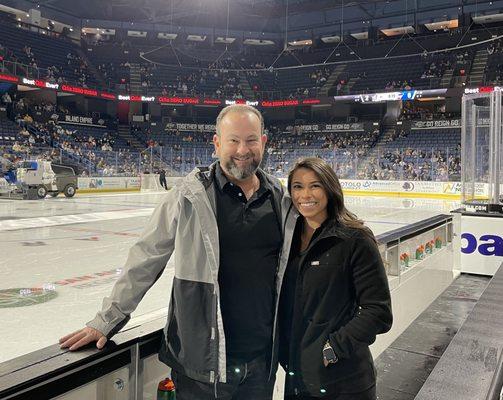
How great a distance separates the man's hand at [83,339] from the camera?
1.45 meters

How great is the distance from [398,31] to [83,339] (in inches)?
1463

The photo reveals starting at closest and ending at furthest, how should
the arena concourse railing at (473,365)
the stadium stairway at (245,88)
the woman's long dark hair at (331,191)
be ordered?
the arena concourse railing at (473,365) < the woman's long dark hair at (331,191) < the stadium stairway at (245,88)

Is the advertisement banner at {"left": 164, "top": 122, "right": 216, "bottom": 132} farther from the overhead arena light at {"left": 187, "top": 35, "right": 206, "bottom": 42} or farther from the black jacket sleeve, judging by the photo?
the black jacket sleeve

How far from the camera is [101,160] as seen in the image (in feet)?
77.3

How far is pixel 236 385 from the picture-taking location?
152 centimetres

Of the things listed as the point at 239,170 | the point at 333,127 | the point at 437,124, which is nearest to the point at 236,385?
the point at 239,170

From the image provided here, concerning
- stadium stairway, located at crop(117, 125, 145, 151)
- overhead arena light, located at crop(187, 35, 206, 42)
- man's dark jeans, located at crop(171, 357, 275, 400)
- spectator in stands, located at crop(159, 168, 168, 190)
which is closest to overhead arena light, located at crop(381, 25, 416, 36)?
overhead arena light, located at crop(187, 35, 206, 42)

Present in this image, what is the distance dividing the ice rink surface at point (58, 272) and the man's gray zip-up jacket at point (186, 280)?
5.41 ft

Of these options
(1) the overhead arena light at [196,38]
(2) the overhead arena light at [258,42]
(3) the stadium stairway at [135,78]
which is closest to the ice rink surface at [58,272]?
(3) the stadium stairway at [135,78]

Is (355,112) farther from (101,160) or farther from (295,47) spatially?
(101,160)

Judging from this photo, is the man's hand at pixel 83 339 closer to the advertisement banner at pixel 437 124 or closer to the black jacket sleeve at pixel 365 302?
the black jacket sleeve at pixel 365 302

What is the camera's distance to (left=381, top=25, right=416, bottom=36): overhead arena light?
3331 centimetres

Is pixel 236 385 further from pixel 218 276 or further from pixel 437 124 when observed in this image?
pixel 437 124

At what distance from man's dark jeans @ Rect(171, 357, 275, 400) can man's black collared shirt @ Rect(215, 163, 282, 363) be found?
0.03 meters
